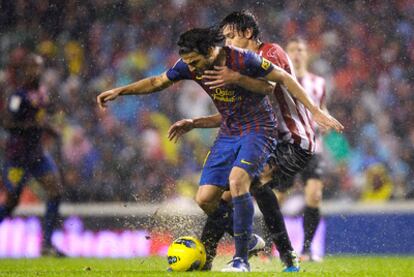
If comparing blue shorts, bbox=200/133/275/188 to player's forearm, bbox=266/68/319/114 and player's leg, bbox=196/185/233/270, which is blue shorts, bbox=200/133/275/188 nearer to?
player's leg, bbox=196/185/233/270

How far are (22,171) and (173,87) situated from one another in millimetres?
4072

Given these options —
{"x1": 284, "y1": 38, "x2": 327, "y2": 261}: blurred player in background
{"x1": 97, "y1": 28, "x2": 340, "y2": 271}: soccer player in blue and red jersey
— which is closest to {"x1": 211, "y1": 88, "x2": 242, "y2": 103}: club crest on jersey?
{"x1": 97, "y1": 28, "x2": 340, "y2": 271}: soccer player in blue and red jersey

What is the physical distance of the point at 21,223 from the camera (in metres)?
11.7

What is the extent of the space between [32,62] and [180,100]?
12.3 ft

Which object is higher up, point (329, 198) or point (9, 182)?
point (9, 182)

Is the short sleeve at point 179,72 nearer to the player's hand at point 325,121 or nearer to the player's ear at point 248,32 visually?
the player's ear at point 248,32

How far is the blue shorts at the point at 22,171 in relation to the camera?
1029 cm

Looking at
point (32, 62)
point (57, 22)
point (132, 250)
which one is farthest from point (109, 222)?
point (57, 22)

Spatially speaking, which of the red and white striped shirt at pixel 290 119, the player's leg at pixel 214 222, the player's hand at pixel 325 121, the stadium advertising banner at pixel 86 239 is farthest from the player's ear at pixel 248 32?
the stadium advertising banner at pixel 86 239

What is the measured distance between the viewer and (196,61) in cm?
656

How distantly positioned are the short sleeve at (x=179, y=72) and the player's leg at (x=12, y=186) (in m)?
3.89

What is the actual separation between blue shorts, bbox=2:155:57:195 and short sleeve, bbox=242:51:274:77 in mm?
4323

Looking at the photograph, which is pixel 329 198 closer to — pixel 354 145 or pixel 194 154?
pixel 354 145

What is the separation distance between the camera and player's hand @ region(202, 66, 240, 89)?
6.57 meters
